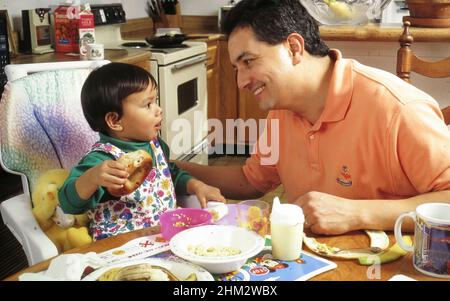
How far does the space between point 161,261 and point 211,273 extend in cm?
10

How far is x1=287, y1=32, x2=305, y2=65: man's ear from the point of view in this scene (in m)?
1.42

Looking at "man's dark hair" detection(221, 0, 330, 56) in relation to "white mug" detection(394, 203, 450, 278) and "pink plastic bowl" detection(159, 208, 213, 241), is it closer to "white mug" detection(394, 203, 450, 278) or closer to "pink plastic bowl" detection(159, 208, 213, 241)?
"pink plastic bowl" detection(159, 208, 213, 241)

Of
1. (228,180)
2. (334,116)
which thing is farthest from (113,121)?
(334,116)

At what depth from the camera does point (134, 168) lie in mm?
1356

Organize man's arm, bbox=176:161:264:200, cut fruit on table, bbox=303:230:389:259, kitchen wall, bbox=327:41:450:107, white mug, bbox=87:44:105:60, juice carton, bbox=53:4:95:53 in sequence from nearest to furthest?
cut fruit on table, bbox=303:230:389:259
man's arm, bbox=176:161:264:200
kitchen wall, bbox=327:41:450:107
white mug, bbox=87:44:105:60
juice carton, bbox=53:4:95:53

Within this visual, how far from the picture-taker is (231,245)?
106cm

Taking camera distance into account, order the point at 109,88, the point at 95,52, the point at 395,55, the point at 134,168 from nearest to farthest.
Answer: the point at 134,168, the point at 109,88, the point at 395,55, the point at 95,52

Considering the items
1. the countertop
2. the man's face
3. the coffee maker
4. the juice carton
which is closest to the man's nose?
the man's face

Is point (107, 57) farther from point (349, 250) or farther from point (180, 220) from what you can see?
point (349, 250)

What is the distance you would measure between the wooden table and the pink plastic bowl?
0.07m

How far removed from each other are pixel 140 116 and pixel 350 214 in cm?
68

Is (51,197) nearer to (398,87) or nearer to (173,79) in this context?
(398,87)

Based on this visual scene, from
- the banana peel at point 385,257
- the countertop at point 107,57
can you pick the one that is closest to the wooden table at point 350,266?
the banana peel at point 385,257
